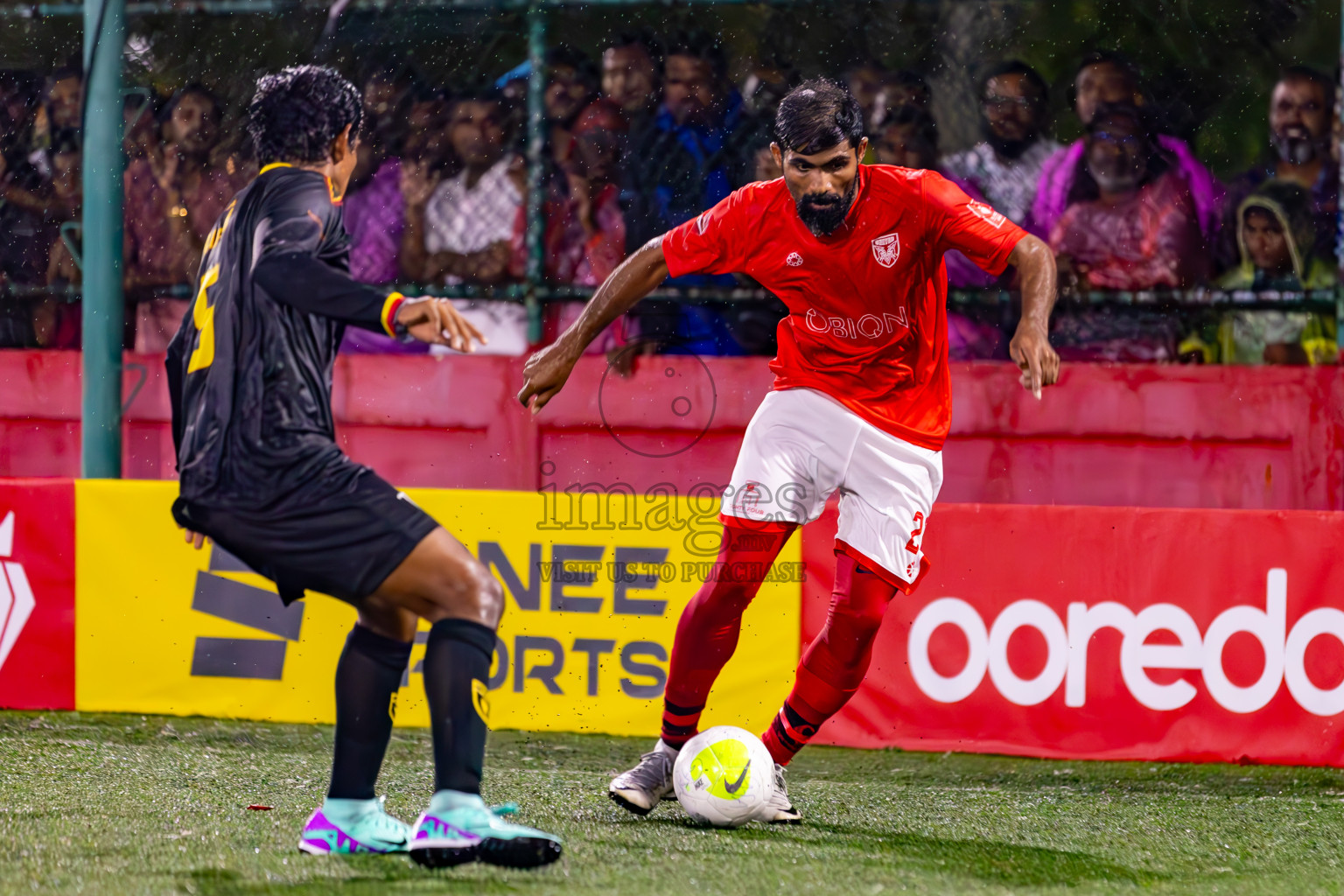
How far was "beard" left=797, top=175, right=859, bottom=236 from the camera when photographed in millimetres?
3564

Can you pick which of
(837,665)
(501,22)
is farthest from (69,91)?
(837,665)

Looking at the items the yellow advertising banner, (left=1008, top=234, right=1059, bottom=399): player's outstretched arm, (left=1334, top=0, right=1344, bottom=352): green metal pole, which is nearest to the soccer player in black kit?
(left=1008, top=234, right=1059, bottom=399): player's outstretched arm

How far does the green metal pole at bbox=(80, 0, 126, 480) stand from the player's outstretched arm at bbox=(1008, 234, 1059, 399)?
3.41 metres

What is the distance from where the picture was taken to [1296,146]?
603 cm

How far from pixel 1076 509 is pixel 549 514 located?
5.75 ft

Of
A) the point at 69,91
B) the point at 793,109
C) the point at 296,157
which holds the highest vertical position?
the point at 69,91

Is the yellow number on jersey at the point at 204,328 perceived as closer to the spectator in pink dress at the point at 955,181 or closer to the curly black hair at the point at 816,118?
the curly black hair at the point at 816,118

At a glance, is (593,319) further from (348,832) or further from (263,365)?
(348,832)

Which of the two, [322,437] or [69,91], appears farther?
[69,91]

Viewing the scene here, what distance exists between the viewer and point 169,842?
319 centimetres

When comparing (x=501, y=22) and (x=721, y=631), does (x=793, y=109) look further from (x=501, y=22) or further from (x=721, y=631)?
(x=501, y=22)

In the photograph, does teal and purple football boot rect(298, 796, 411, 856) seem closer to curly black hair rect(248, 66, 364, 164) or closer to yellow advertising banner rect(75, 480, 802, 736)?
curly black hair rect(248, 66, 364, 164)

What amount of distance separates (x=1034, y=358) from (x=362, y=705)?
1.60 meters

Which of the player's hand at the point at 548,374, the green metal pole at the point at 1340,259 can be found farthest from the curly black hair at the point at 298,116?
the green metal pole at the point at 1340,259
